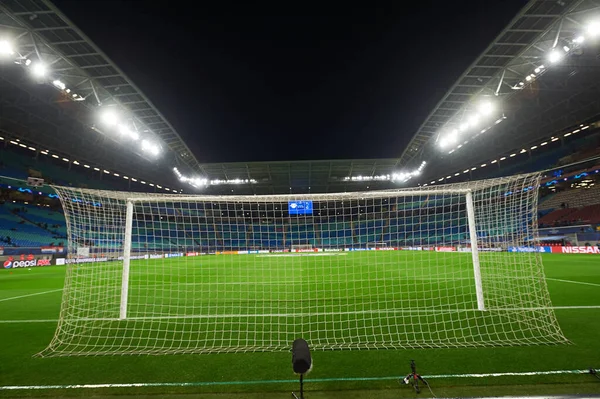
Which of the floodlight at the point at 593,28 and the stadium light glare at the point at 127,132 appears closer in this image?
the floodlight at the point at 593,28

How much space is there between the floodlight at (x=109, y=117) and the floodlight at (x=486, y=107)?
83.9 ft

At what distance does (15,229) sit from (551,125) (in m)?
49.4

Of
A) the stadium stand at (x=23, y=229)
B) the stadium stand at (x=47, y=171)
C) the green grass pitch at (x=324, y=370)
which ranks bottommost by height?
the green grass pitch at (x=324, y=370)

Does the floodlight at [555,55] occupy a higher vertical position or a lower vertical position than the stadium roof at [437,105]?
lower

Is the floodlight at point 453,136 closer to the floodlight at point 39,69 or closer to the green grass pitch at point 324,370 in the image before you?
the green grass pitch at point 324,370

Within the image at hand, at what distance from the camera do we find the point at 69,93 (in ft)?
57.6

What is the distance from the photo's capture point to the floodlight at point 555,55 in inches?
573

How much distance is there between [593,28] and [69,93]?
26.8 metres

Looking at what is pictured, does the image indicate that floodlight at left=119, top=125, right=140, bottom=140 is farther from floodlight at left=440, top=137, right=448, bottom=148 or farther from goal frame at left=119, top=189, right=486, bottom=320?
floodlight at left=440, top=137, right=448, bottom=148

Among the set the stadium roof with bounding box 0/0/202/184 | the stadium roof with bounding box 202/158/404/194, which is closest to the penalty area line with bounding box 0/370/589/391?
the stadium roof with bounding box 0/0/202/184

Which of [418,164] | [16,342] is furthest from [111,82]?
[418,164]

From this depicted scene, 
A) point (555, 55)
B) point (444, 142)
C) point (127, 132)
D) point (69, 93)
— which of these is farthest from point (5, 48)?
point (444, 142)

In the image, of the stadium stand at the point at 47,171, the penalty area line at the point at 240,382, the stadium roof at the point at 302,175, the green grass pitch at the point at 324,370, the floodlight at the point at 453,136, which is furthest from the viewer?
the stadium roof at the point at 302,175

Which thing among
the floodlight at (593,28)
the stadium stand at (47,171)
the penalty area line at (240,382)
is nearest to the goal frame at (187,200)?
the penalty area line at (240,382)
